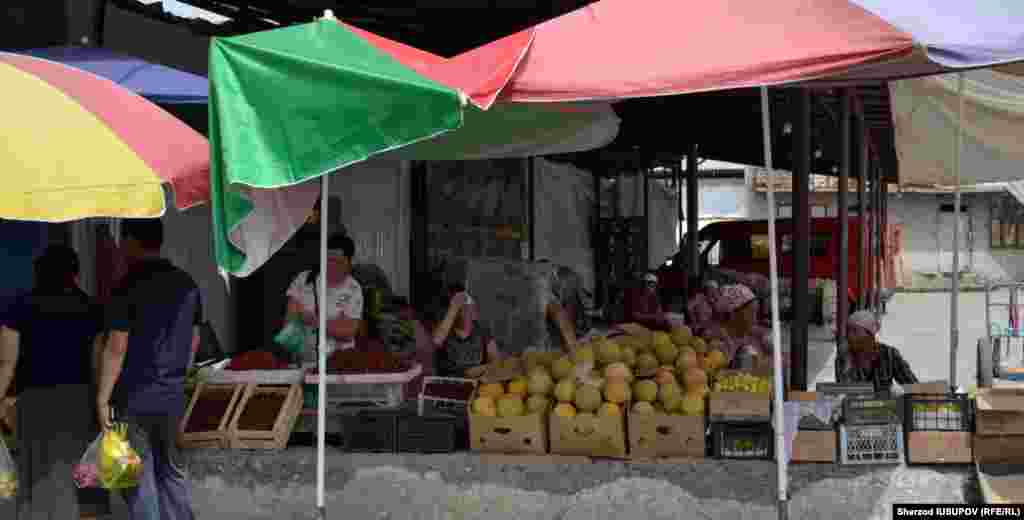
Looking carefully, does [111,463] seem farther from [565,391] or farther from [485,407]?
[565,391]

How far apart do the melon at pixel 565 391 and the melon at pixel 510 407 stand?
0.22 metres

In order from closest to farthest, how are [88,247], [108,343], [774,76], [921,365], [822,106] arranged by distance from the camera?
[774,76] → [108,343] → [88,247] → [822,106] → [921,365]

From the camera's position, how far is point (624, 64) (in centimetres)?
488

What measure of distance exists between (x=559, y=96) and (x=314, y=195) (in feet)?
5.33

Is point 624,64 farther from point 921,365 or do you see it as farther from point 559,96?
point 921,365

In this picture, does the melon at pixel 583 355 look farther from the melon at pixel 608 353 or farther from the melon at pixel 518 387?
the melon at pixel 518 387

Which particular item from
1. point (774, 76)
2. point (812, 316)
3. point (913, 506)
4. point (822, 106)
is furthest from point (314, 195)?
point (812, 316)

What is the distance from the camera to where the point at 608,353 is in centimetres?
704

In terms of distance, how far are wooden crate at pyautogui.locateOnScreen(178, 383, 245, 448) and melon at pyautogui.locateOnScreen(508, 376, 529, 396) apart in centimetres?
166

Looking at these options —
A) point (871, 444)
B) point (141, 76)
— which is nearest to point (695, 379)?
point (871, 444)

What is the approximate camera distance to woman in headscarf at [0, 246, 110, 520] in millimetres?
5910

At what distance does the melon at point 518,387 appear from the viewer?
6.75 m

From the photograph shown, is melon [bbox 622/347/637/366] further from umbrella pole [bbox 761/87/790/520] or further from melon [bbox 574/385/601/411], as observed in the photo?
umbrella pole [bbox 761/87/790/520]

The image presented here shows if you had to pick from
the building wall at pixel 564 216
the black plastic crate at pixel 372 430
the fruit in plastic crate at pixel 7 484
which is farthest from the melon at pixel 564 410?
the building wall at pixel 564 216
